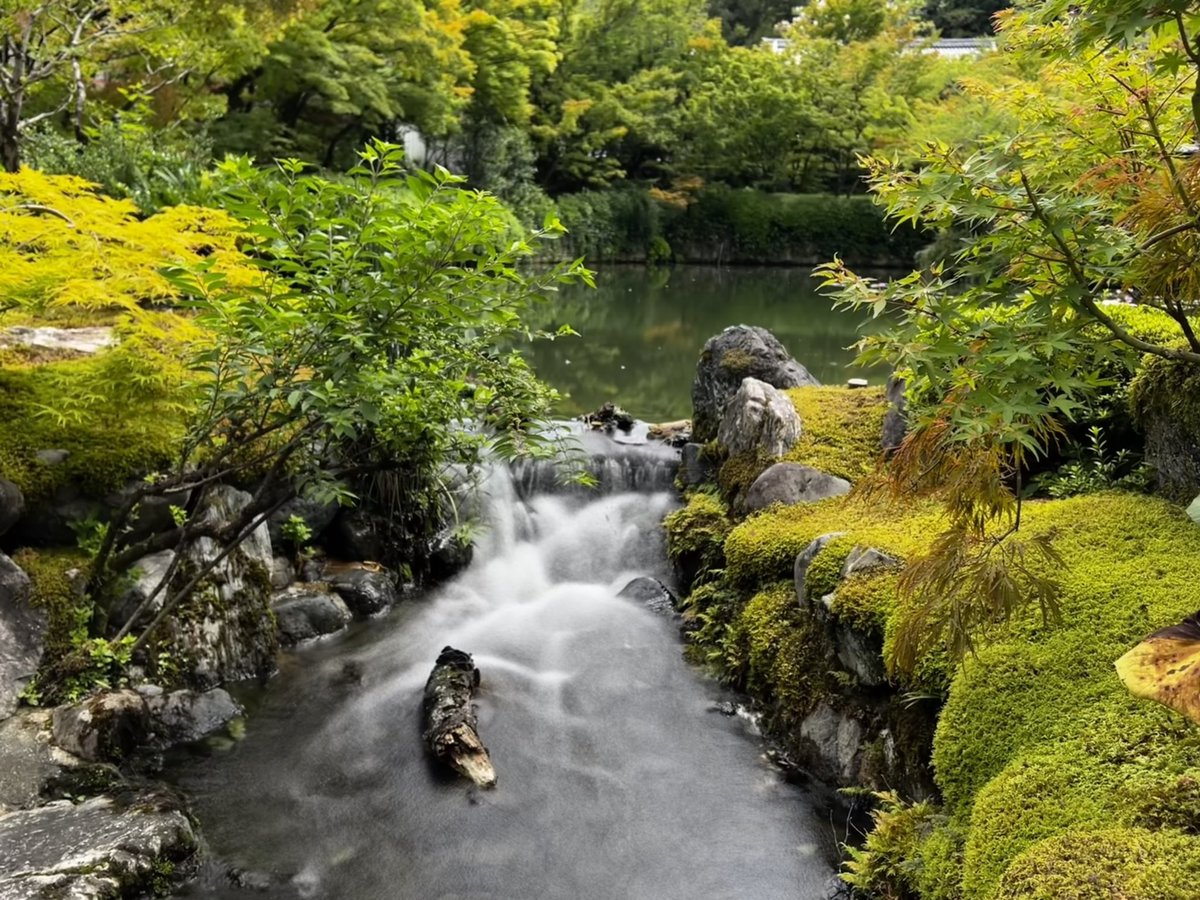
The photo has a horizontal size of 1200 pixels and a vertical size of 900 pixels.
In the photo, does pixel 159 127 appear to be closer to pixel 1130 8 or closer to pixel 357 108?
pixel 357 108

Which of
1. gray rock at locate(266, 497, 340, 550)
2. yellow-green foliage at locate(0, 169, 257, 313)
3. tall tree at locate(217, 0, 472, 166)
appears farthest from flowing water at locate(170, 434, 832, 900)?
tall tree at locate(217, 0, 472, 166)

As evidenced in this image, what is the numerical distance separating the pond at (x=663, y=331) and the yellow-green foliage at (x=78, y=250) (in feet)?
18.8

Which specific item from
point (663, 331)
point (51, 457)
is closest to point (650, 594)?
point (51, 457)

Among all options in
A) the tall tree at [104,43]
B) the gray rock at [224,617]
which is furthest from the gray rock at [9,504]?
the tall tree at [104,43]

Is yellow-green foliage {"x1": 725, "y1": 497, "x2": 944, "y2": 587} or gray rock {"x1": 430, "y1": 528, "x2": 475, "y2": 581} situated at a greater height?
yellow-green foliage {"x1": 725, "y1": 497, "x2": 944, "y2": 587}

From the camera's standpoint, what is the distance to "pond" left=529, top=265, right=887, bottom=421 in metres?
14.3

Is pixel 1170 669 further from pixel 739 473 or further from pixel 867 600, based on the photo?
pixel 739 473

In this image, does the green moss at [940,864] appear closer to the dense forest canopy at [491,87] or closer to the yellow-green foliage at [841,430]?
the yellow-green foliage at [841,430]

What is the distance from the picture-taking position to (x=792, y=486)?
6859 millimetres

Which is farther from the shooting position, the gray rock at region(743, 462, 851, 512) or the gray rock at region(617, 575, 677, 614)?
the gray rock at region(617, 575, 677, 614)

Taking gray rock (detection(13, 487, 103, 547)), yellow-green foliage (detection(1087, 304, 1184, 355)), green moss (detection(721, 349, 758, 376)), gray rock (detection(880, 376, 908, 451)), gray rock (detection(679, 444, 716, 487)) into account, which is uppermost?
yellow-green foliage (detection(1087, 304, 1184, 355))

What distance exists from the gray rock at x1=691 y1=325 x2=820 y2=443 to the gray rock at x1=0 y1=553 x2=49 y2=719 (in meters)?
6.70

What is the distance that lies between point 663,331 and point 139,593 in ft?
50.0

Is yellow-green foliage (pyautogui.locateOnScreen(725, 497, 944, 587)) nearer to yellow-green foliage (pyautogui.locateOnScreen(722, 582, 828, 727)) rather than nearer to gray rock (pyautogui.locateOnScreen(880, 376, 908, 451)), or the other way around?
yellow-green foliage (pyautogui.locateOnScreen(722, 582, 828, 727))
